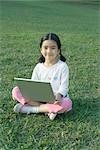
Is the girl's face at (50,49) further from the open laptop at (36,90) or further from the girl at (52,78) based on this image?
the open laptop at (36,90)

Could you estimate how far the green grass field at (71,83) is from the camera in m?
2.47

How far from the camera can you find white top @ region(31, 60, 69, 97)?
292cm

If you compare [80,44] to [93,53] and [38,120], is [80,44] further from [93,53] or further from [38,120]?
[38,120]

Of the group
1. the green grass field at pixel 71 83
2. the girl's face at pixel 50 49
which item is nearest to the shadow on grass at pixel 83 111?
the green grass field at pixel 71 83

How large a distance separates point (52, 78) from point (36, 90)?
22 cm

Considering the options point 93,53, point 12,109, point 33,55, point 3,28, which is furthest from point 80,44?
point 12,109

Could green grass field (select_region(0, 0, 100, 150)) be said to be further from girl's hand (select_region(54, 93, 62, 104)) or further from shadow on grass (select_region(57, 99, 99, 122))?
girl's hand (select_region(54, 93, 62, 104))

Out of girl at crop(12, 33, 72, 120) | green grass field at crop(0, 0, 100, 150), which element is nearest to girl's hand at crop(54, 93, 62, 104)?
girl at crop(12, 33, 72, 120)

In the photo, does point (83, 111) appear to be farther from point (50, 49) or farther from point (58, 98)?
point (50, 49)

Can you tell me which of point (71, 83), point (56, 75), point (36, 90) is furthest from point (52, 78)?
point (71, 83)

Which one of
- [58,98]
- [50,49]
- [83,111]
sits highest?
[50,49]

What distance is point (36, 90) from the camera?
9.31 feet

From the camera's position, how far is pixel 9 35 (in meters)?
7.20

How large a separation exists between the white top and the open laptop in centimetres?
10
